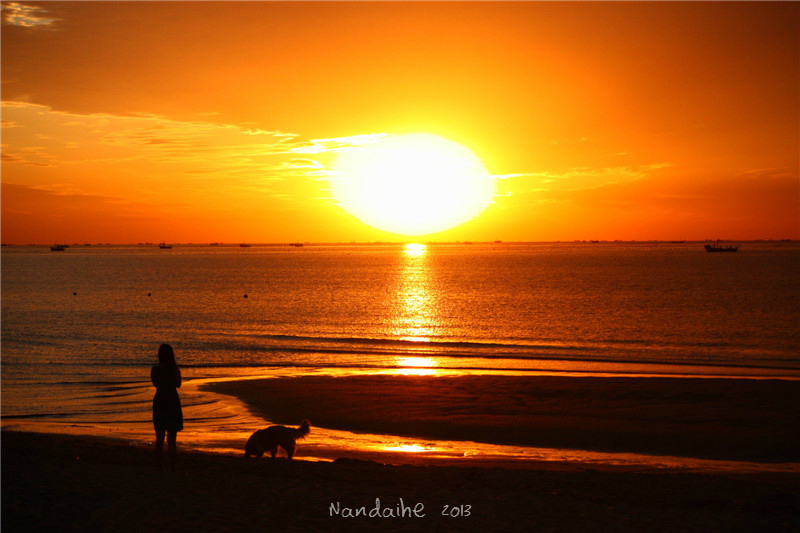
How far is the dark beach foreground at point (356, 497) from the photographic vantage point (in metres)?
8.95

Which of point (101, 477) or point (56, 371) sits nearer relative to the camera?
point (101, 477)

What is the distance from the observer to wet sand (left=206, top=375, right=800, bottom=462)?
17578 mm

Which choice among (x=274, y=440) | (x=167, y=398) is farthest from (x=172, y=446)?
(x=274, y=440)

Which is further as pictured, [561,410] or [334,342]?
[334,342]

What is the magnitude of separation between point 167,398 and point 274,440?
3445 mm

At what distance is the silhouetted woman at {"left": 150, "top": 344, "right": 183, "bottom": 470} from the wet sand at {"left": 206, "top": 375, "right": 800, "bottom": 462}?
8728mm

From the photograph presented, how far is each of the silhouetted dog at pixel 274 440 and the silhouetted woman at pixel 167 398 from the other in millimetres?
2360

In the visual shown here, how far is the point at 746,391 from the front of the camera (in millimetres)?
23312

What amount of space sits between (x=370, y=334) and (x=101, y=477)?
115 feet

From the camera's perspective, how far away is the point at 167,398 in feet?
37.0

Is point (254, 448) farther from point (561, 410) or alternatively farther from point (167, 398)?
point (561, 410)

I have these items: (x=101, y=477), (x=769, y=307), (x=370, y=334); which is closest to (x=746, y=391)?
(x=101, y=477)

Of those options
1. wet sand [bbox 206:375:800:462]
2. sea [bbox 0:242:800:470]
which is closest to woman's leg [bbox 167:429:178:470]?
sea [bbox 0:242:800:470]

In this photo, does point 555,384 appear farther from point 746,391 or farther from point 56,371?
point 56,371
